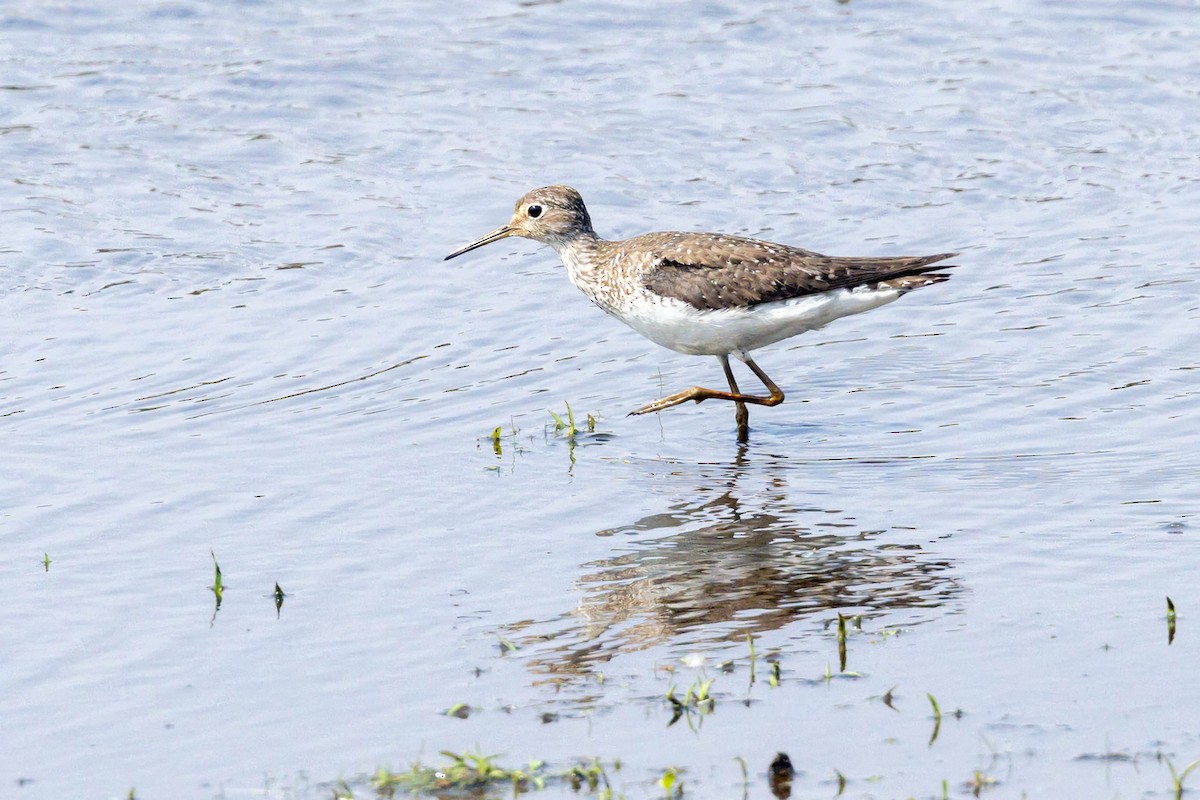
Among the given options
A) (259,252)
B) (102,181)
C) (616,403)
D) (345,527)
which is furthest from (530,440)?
(102,181)

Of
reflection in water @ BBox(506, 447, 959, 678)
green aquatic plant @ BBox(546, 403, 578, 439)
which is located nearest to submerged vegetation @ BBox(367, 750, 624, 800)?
reflection in water @ BBox(506, 447, 959, 678)

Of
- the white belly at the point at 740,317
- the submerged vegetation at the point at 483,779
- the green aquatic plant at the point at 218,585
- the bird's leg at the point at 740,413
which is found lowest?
the submerged vegetation at the point at 483,779

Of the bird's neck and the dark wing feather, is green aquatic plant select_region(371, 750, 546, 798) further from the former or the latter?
the bird's neck

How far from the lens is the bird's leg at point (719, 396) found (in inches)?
411

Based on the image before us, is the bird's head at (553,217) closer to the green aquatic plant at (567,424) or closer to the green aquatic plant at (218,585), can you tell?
the green aquatic plant at (567,424)

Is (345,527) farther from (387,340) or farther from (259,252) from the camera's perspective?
(259,252)

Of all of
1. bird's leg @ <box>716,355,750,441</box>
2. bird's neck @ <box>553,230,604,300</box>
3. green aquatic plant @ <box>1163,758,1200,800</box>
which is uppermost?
bird's neck @ <box>553,230,604,300</box>

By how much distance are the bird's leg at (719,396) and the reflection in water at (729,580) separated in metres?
1.33

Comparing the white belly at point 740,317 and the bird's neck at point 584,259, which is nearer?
the white belly at point 740,317

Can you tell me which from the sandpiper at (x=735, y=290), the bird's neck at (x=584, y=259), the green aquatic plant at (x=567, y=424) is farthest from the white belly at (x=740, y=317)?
the green aquatic plant at (x=567, y=424)

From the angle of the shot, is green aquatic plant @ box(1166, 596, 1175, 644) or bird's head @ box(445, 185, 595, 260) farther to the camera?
bird's head @ box(445, 185, 595, 260)

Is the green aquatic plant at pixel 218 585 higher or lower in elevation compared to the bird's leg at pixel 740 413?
lower

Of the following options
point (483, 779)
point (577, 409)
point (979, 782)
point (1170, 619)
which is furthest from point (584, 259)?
point (979, 782)

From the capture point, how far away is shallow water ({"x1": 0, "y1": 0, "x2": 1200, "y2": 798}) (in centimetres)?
626
